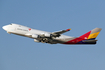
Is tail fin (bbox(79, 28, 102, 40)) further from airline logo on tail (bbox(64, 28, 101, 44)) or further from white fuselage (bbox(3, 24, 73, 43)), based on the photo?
white fuselage (bbox(3, 24, 73, 43))

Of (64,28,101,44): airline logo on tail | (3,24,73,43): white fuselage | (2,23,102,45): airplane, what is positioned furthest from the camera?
(64,28,101,44): airline logo on tail

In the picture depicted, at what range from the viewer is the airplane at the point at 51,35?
6894 cm

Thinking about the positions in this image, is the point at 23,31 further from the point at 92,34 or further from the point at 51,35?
the point at 92,34

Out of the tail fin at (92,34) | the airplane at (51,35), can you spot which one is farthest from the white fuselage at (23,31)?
the tail fin at (92,34)

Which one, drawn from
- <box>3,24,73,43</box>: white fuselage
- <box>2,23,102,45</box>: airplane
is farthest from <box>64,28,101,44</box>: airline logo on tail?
<box>3,24,73,43</box>: white fuselage

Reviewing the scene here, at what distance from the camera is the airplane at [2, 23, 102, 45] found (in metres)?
68.9

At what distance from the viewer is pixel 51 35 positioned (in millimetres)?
68938

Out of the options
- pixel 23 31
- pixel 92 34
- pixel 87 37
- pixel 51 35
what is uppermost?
pixel 23 31

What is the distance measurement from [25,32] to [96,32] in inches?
1051

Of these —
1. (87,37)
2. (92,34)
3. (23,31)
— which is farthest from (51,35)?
(92,34)

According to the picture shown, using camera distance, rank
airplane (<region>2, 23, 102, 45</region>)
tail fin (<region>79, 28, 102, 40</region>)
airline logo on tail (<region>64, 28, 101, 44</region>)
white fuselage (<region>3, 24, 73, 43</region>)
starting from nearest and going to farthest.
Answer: airplane (<region>2, 23, 102, 45</region>) < white fuselage (<region>3, 24, 73, 43</region>) < airline logo on tail (<region>64, 28, 101, 44</region>) < tail fin (<region>79, 28, 102, 40</region>)

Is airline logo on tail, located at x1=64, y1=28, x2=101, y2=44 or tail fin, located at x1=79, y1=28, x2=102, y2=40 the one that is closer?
airline logo on tail, located at x1=64, y1=28, x2=101, y2=44

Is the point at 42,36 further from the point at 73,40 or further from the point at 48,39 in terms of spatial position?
the point at 73,40

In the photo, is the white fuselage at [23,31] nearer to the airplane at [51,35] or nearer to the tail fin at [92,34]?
the airplane at [51,35]
